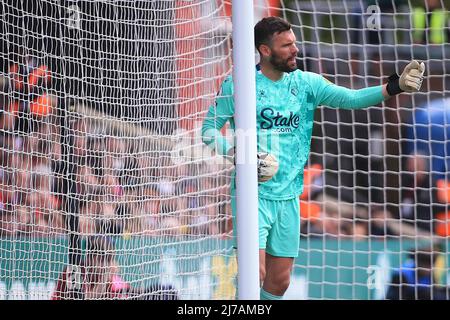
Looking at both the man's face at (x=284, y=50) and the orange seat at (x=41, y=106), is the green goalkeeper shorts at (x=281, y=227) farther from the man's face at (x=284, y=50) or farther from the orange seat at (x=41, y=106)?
the orange seat at (x=41, y=106)

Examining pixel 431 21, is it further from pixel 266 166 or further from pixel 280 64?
pixel 266 166

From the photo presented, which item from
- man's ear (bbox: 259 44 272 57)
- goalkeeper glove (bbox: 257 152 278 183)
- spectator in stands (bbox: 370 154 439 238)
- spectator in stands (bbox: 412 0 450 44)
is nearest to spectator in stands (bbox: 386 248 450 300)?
spectator in stands (bbox: 370 154 439 238)

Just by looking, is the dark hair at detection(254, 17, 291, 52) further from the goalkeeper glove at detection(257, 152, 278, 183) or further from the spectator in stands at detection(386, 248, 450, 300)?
the spectator in stands at detection(386, 248, 450, 300)

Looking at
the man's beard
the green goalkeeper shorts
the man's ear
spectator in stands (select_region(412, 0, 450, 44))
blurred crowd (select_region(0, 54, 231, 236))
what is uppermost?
spectator in stands (select_region(412, 0, 450, 44))

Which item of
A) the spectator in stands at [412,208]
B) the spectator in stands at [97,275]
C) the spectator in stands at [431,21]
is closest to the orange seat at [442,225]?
the spectator in stands at [412,208]

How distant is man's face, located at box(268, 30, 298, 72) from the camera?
554 centimetres

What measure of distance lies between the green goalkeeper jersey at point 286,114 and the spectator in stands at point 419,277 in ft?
6.06

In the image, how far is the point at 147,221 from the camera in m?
5.97

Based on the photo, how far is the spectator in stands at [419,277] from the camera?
23.6ft

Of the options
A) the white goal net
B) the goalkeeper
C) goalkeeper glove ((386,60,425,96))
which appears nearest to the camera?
goalkeeper glove ((386,60,425,96))

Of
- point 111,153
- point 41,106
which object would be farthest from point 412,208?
point 41,106

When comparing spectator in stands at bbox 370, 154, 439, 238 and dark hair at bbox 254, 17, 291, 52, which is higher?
dark hair at bbox 254, 17, 291, 52

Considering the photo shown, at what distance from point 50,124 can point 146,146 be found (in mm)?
549

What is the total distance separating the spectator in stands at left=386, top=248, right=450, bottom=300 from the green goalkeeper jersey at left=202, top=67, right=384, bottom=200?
6.06 ft
